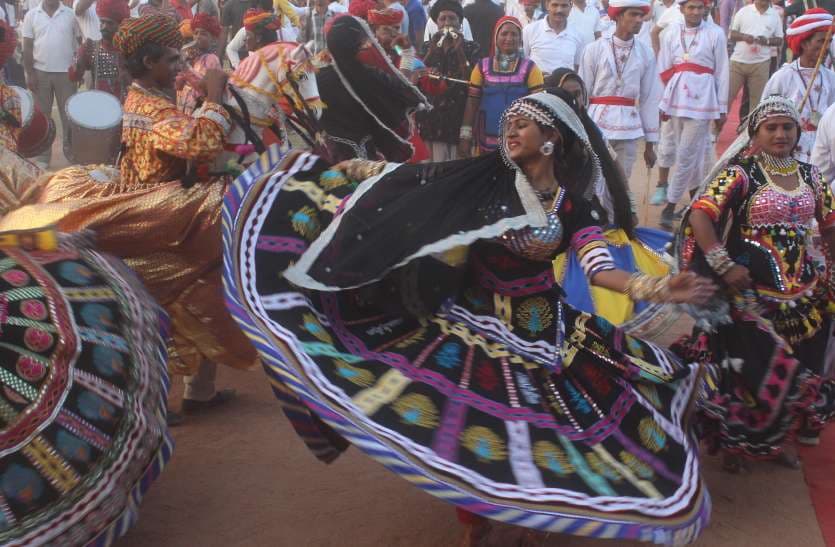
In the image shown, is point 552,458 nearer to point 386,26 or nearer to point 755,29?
point 386,26

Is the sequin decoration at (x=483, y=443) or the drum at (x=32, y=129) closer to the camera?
the sequin decoration at (x=483, y=443)

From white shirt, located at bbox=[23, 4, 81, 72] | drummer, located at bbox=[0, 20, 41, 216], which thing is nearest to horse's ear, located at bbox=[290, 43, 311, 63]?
drummer, located at bbox=[0, 20, 41, 216]

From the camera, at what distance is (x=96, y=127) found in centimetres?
756

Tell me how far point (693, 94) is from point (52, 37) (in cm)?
812

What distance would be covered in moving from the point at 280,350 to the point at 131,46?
225 cm

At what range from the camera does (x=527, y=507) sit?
3.07 metres

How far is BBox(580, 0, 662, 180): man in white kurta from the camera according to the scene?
9047 mm

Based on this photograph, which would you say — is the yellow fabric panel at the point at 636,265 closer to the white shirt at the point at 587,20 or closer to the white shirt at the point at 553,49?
the white shirt at the point at 553,49

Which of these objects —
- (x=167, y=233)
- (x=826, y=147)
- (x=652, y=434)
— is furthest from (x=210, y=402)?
(x=826, y=147)

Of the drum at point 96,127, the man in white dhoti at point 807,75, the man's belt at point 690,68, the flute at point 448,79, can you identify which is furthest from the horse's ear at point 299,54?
the man's belt at point 690,68

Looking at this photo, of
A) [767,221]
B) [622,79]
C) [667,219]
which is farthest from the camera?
[667,219]

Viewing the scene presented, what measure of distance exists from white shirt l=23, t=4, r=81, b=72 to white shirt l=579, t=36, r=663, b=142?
693 centimetres

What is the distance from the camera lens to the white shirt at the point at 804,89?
24.4 ft

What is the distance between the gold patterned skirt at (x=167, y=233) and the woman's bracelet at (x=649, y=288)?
2.28m
